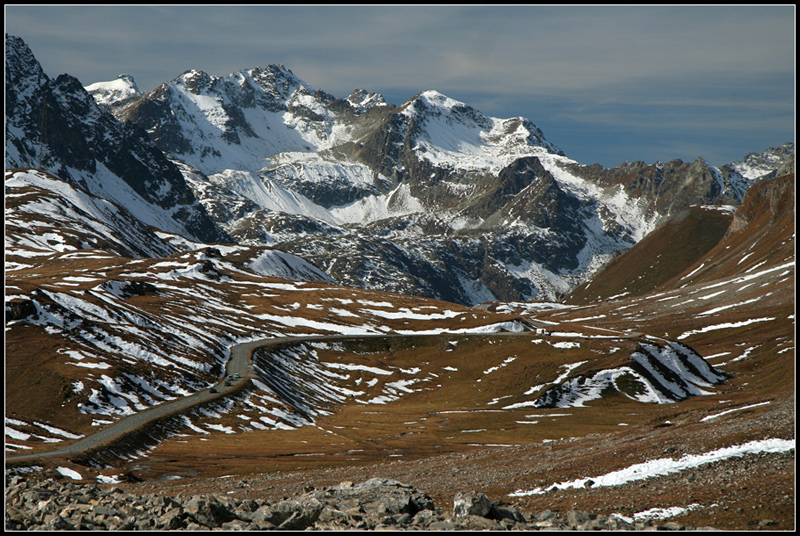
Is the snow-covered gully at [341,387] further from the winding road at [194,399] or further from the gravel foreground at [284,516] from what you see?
the gravel foreground at [284,516]

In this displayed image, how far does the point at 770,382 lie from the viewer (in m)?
132

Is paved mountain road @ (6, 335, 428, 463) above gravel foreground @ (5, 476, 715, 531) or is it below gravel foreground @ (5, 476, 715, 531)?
below

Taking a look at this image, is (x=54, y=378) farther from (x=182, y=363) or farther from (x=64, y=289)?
(x=64, y=289)

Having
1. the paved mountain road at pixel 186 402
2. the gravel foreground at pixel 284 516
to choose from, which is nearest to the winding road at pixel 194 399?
the paved mountain road at pixel 186 402

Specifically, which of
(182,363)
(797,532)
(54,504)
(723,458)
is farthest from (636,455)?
(182,363)

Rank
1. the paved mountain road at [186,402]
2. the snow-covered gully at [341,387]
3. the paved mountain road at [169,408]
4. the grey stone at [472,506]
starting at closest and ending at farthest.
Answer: the grey stone at [472,506], the paved mountain road at [169,408], the paved mountain road at [186,402], the snow-covered gully at [341,387]

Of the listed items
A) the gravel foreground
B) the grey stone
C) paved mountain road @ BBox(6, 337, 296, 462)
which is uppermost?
the grey stone

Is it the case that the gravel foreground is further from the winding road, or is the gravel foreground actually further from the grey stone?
the winding road

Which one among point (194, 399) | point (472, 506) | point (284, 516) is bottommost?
point (194, 399)

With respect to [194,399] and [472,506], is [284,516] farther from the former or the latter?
[194,399]

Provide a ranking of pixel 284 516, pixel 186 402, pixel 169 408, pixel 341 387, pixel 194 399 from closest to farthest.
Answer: pixel 284 516
pixel 169 408
pixel 186 402
pixel 194 399
pixel 341 387

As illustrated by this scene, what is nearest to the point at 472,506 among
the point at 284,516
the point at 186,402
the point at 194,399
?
the point at 284,516

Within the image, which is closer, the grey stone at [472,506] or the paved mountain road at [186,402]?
the grey stone at [472,506]

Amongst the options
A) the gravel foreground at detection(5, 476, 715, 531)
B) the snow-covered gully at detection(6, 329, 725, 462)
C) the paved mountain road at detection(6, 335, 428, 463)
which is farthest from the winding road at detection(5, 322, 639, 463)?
the gravel foreground at detection(5, 476, 715, 531)
